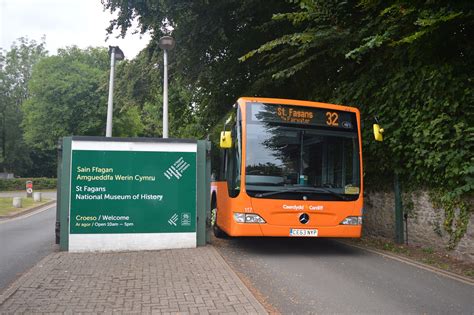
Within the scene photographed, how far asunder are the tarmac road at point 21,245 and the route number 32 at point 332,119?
630 centimetres

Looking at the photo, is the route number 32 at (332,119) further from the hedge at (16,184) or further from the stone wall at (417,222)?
the hedge at (16,184)

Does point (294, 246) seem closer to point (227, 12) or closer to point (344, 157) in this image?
point (344, 157)

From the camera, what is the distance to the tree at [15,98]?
53.8 meters

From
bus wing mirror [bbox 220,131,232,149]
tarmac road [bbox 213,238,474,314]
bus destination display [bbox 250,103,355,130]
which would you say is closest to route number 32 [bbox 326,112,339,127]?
bus destination display [bbox 250,103,355,130]

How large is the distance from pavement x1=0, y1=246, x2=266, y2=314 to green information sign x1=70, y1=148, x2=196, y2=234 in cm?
75

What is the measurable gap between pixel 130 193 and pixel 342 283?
4329mm

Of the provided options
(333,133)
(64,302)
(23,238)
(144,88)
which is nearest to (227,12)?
(144,88)

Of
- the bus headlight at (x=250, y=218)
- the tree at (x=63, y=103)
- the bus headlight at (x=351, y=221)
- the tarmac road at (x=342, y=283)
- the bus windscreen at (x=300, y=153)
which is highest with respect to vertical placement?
the tree at (x=63, y=103)

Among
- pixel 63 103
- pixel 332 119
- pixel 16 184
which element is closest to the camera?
pixel 332 119

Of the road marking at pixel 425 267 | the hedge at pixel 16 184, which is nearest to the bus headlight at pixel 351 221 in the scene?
the road marking at pixel 425 267

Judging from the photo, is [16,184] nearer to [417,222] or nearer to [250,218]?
[250,218]

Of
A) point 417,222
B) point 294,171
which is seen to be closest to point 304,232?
point 294,171

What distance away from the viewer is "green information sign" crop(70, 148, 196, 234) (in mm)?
8328

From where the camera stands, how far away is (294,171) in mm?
8391
